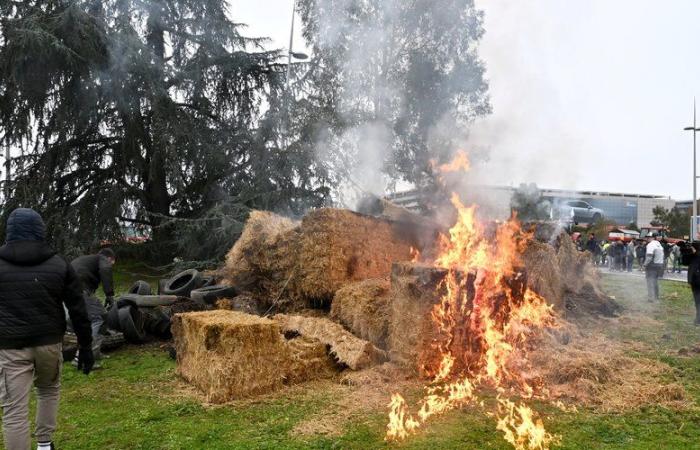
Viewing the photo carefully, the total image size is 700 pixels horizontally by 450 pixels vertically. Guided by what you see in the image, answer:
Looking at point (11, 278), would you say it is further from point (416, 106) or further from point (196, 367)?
point (416, 106)

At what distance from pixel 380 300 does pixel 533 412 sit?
9.45ft

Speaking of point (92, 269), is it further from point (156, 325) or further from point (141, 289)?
point (141, 289)

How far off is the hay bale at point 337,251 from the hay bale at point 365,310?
2.89 feet

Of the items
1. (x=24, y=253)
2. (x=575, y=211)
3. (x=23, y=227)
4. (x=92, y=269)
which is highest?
(x=575, y=211)

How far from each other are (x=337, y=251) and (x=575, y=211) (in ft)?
31.5

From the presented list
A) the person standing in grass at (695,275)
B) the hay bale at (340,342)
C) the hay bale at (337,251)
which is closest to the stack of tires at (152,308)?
the hay bale at (337,251)

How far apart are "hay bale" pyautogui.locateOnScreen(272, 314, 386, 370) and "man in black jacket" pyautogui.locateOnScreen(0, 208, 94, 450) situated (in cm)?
313

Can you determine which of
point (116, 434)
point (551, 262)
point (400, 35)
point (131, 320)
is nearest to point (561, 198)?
point (551, 262)

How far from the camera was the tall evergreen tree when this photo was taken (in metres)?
16.8

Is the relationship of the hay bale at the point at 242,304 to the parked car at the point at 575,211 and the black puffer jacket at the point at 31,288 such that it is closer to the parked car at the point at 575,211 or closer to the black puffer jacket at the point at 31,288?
the black puffer jacket at the point at 31,288

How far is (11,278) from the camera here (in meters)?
3.88

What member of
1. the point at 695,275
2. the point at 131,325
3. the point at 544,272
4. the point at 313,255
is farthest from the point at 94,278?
the point at 695,275

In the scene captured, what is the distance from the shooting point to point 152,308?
361 inches

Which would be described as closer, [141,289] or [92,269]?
[92,269]
